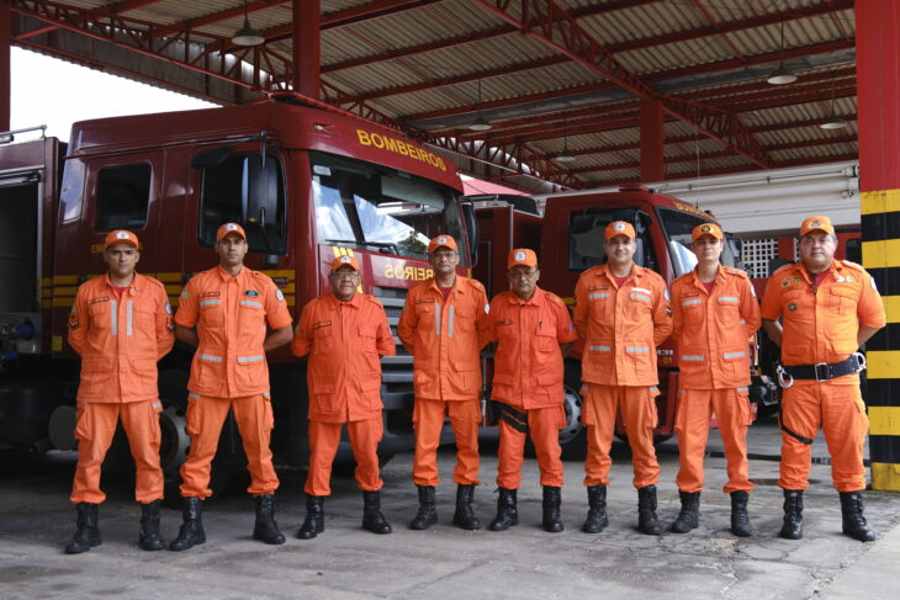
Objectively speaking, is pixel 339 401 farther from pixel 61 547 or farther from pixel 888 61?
pixel 888 61

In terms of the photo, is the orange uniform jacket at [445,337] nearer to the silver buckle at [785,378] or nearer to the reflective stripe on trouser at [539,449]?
the reflective stripe on trouser at [539,449]

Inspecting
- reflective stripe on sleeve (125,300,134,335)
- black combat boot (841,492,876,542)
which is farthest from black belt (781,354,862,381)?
reflective stripe on sleeve (125,300,134,335)

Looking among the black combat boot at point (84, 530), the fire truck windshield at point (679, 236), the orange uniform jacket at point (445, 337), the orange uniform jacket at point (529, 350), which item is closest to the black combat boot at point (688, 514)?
the orange uniform jacket at point (529, 350)

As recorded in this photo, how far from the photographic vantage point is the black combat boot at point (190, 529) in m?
4.96

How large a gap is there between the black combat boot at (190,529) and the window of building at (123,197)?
76.5 inches

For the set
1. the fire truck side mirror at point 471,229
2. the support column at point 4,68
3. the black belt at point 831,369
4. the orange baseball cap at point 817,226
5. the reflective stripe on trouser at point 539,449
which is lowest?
the reflective stripe on trouser at point 539,449

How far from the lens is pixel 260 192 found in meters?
5.57

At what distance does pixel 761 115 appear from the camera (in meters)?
21.4

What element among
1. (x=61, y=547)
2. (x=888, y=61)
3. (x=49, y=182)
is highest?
(x=888, y=61)

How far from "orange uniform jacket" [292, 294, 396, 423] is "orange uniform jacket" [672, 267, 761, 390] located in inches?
68.7

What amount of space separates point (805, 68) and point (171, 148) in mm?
13116

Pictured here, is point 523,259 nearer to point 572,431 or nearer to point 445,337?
point 445,337

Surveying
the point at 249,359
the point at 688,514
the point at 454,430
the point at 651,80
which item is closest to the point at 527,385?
the point at 454,430

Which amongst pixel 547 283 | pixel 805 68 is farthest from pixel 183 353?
pixel 805 68
